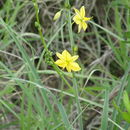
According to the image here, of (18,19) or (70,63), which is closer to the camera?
(70,63)

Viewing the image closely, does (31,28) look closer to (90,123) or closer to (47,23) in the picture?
(47,23)

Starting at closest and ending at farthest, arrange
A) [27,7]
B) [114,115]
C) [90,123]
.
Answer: [114,115]
[90,123]
[27,7]

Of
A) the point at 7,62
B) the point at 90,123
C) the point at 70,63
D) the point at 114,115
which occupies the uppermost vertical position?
the point at 70,63

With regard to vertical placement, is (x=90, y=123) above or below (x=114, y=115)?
below

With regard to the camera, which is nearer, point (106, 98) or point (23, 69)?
point (106, 98)

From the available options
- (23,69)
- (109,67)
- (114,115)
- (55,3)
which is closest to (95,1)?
(55,3)


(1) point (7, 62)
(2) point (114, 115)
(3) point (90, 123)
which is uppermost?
(2) point (114, 115)

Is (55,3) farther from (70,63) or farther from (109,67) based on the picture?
(70,63)

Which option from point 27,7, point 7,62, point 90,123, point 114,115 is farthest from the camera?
point 27,7

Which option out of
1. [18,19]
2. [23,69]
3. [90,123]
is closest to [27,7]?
[18,19]
